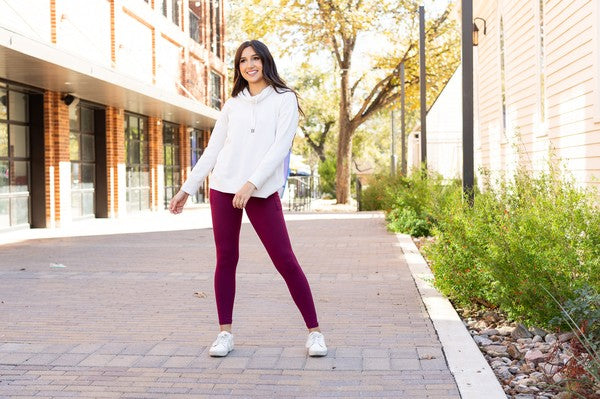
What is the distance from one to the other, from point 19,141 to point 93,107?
4223 millimetres

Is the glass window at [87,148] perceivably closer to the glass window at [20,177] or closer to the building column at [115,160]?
the building column at [115,160]

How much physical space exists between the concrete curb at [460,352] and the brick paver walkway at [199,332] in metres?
0.07

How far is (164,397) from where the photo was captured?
426cm

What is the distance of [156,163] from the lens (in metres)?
25.8

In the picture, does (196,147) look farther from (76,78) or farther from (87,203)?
(76,78)

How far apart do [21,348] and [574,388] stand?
351cm

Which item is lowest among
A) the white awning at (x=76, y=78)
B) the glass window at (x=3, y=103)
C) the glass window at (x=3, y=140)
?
the glass window at (x=3, y=140)

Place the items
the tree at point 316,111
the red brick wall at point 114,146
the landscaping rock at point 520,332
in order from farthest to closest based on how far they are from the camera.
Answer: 1. the tree at point 316,111
2. the red brick wall at point 114,146
3. the landscaping rock at point 520,332

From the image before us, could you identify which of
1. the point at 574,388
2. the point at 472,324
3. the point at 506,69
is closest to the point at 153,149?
the point at 506,69

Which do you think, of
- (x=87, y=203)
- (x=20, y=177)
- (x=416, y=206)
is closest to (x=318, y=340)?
(x=416, y=206)

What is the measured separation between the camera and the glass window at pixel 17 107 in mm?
16114

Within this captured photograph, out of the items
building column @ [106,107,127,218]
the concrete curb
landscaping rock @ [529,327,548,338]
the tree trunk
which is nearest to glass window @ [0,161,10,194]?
building column @ [106,107,127,218]

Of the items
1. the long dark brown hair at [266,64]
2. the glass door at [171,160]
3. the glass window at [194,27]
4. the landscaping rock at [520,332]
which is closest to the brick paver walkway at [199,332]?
the landscaping rock at [520,332]

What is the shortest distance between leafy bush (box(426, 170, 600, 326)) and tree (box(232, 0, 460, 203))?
71.0 ft
